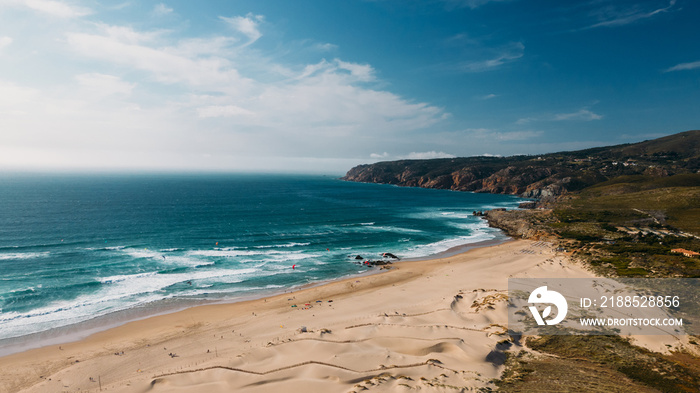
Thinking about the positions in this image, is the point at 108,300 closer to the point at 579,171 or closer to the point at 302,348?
the point at 302,348

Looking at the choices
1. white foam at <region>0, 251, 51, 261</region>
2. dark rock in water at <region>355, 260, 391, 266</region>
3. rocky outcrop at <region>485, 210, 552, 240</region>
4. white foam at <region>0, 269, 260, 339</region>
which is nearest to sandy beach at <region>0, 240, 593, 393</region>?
white foam at <region>0, 269, 260, 339</region>

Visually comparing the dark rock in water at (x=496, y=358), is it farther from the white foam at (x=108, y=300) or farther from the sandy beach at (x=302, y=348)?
the white foam at (x=108, y=300)

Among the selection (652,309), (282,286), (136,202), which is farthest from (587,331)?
(136,202)

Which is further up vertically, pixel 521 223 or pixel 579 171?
pixel 579 171

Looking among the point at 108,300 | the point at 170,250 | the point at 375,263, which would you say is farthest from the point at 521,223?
the point at 108,300

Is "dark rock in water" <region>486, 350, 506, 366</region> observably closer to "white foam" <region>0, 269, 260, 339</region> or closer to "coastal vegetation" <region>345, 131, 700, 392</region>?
"coastal vegetation" <region>345, 131, 700, 392</region>

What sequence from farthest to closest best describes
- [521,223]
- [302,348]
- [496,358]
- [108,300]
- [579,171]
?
[579,171], [521,223], [108,300], [302,348], [496,358]

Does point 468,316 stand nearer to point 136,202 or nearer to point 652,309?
point 652,309

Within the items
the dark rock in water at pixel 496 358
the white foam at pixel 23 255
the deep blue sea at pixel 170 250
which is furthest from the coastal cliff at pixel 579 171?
the white foam at pixel 23 255
